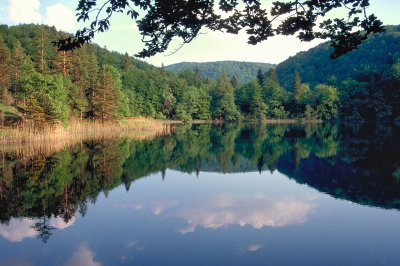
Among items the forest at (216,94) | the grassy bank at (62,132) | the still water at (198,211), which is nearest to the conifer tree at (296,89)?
the forest at (216,94)

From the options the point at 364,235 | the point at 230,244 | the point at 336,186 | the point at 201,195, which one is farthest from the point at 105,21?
the point at 336,186

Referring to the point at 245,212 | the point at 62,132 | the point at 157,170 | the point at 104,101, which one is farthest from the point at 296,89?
the point at 245,212

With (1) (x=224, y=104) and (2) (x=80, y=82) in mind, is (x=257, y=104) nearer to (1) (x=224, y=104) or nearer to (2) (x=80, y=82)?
(1) (x=224, y=104)

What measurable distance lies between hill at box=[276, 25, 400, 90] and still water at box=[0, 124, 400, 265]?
81938mm

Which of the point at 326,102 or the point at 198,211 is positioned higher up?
the point at 326,102

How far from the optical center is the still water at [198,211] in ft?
25.1

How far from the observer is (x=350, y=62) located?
108 meters

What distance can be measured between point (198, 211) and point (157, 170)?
8271 millimetres

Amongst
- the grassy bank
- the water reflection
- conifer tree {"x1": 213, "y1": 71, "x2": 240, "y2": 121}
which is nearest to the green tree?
conifer tree {"x1": 213, "y1": 71, "x2": 240, "y2": 121}

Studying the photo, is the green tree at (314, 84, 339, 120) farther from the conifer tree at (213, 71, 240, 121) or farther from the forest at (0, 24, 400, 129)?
the conifer tree at (213, 71, 240, 121)

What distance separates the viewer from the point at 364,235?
8852mm

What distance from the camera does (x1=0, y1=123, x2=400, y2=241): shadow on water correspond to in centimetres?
1185

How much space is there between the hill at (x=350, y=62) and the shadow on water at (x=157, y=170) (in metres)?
75.1

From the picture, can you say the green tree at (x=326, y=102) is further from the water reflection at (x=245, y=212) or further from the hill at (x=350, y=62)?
the water reflection at (x=245, y=212)
